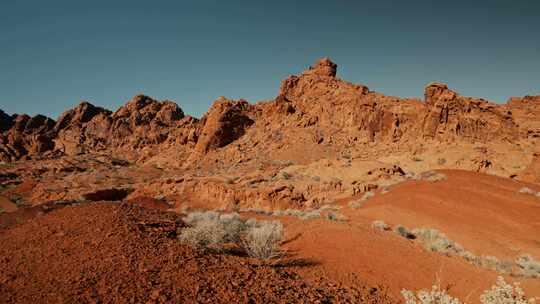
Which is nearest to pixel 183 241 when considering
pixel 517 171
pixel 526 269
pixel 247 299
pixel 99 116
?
pixel 247 299

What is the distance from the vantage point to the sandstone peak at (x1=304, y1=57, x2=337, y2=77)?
158 feet

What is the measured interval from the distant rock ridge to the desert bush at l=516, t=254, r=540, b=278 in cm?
1752

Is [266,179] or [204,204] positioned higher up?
[266,179]

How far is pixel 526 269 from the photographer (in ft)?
29.1

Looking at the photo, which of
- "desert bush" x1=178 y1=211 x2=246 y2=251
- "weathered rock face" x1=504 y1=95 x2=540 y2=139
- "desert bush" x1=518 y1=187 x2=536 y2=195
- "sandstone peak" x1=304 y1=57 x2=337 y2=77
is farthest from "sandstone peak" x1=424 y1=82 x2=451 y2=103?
"desert bush" x1=178 y1=211 x2=246 y2=251

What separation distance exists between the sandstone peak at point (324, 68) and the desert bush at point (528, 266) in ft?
135

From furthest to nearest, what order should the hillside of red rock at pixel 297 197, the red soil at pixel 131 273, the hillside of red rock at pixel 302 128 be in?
the hillside of red rock at pixel 302 128 < the hillside of red rock at pixel 297 197 < the red soil at pixel 131 273

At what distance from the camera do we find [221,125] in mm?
43219

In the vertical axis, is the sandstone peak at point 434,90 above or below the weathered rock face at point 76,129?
above

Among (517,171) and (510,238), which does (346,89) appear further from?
(510,238)

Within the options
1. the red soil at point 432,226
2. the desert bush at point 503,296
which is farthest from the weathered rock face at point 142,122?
the desert bush at point 503,296

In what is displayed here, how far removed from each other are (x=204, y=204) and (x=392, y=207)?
14.1 m

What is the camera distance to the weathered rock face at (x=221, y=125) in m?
42.8

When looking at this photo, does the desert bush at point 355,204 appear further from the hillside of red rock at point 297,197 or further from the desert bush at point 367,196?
the desert bush at point 367,196
